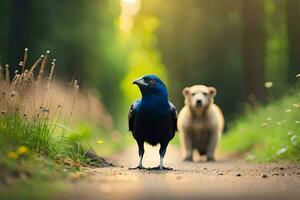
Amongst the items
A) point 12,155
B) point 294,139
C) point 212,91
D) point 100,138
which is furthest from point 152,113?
point 100,138

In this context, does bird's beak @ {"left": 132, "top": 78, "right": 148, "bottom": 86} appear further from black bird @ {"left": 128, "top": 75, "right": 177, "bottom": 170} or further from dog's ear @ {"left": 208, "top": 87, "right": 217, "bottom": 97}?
dog's ear @ {"left": 208, "top": 87, "right": 217, "bottom": 97}

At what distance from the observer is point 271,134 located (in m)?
15.3

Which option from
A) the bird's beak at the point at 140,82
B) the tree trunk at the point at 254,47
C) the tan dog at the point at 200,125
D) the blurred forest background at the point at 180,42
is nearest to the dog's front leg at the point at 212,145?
the tan dog at the point at 200,125

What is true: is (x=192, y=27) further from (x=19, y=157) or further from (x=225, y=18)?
(x=19, y=157)

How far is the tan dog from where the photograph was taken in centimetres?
1477

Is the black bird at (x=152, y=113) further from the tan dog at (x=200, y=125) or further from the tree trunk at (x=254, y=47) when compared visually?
the tree trunk at (x=254, y=47)

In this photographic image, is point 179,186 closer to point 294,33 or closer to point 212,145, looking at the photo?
point 212,145

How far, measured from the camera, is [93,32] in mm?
26172

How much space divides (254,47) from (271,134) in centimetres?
679

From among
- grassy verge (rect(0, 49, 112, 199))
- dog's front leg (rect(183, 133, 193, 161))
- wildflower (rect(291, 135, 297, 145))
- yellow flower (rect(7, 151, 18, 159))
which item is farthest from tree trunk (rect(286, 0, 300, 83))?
yellow flower (rect(7, 151, 18, 159))

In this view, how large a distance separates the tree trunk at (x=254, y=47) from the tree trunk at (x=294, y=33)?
1.73 metres

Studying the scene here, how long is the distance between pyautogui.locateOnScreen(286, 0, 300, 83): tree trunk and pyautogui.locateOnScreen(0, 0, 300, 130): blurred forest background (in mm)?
27

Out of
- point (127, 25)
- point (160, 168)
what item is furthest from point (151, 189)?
point (127, 25)

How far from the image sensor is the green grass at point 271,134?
12.8m
